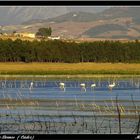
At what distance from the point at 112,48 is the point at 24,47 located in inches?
764

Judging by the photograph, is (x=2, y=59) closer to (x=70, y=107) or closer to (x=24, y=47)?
(x=24, y=47)

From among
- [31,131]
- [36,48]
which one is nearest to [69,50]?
[36,48]

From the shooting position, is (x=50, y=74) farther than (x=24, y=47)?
No

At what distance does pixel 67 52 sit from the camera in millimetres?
131750

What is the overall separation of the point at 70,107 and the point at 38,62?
9195 centimetres

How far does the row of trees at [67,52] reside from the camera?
12439cm

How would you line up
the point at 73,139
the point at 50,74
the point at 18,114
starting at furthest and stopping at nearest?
the point at 50,74 < the point at 18,114 < the point at 73,139

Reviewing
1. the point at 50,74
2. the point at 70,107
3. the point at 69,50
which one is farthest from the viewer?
the point at 69,50

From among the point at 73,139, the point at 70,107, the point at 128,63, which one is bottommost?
the point at 128,63

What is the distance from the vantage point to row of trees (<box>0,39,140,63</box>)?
4897 inches

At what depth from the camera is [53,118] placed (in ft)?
90.8

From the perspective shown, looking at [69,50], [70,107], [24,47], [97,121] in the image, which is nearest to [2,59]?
[24,47]

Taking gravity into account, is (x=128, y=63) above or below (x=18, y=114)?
below

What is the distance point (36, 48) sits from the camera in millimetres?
127812
